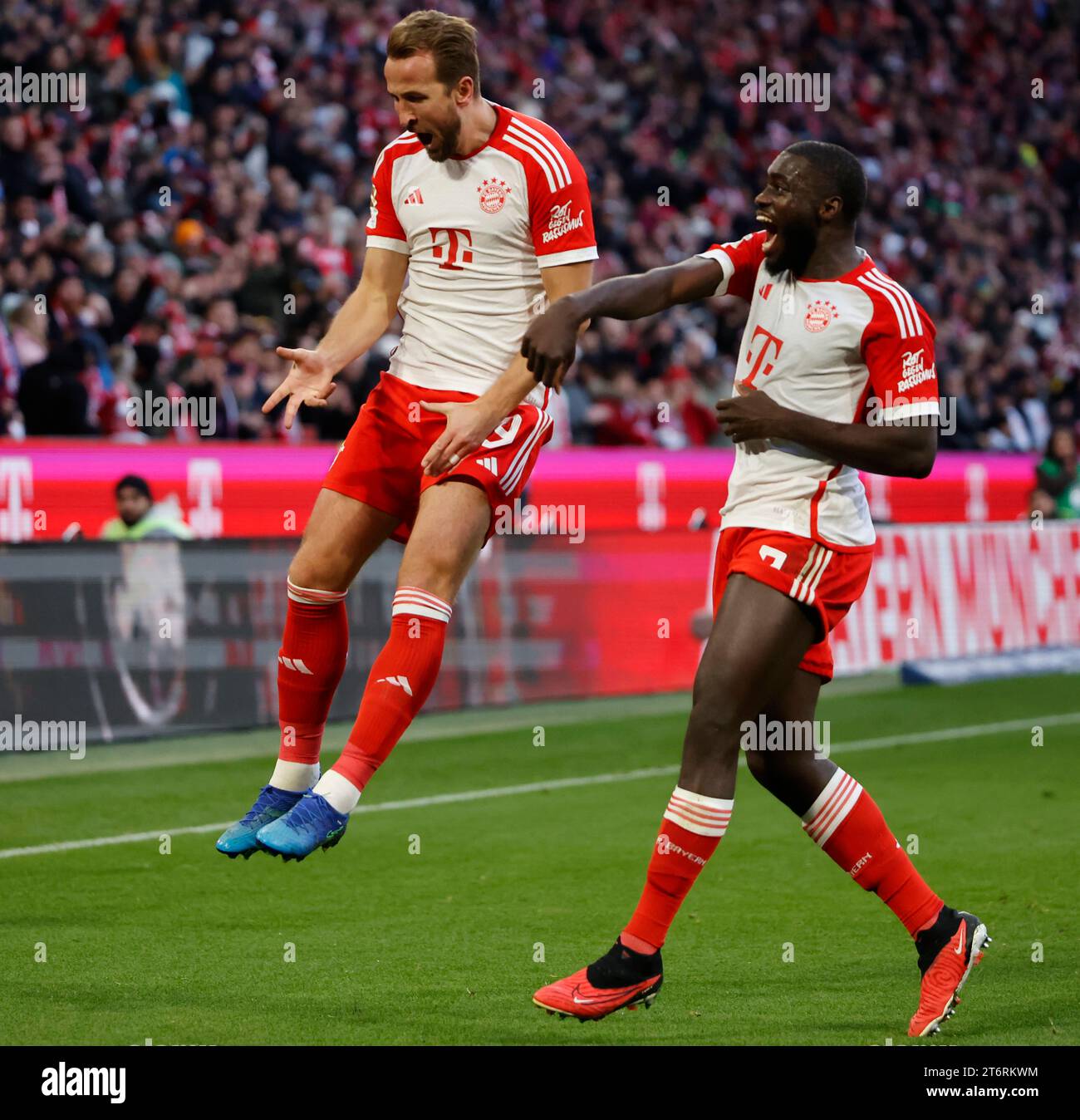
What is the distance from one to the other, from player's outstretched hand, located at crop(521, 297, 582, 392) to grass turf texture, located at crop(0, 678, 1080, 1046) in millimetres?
1845

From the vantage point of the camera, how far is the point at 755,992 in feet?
19.8

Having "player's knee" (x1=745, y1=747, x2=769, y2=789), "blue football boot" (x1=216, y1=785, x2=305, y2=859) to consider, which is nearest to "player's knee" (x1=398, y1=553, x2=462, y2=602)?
"blue football boot" (x1=216, y1=785, x2=305, y2=859)

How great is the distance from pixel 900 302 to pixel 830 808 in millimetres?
1472

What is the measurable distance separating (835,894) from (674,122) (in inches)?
744

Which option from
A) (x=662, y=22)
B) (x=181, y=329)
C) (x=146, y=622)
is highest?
(x=662, y=22)

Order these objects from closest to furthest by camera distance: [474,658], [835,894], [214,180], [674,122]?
[835,894]
[474,658]
[214,180]
[674,122]

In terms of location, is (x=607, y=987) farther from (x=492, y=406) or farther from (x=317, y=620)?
(x=492, y=406)

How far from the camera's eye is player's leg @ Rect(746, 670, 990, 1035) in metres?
5.57

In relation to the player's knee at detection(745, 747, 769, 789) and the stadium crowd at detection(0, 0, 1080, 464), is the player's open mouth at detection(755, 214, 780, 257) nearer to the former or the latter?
the player's knee at detection(745, 747, 769, 789)

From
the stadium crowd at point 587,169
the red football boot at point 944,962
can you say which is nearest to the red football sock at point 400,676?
the red football boot at point 944,962

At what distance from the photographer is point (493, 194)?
5926mm

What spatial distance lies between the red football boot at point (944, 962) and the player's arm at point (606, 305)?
198cm
